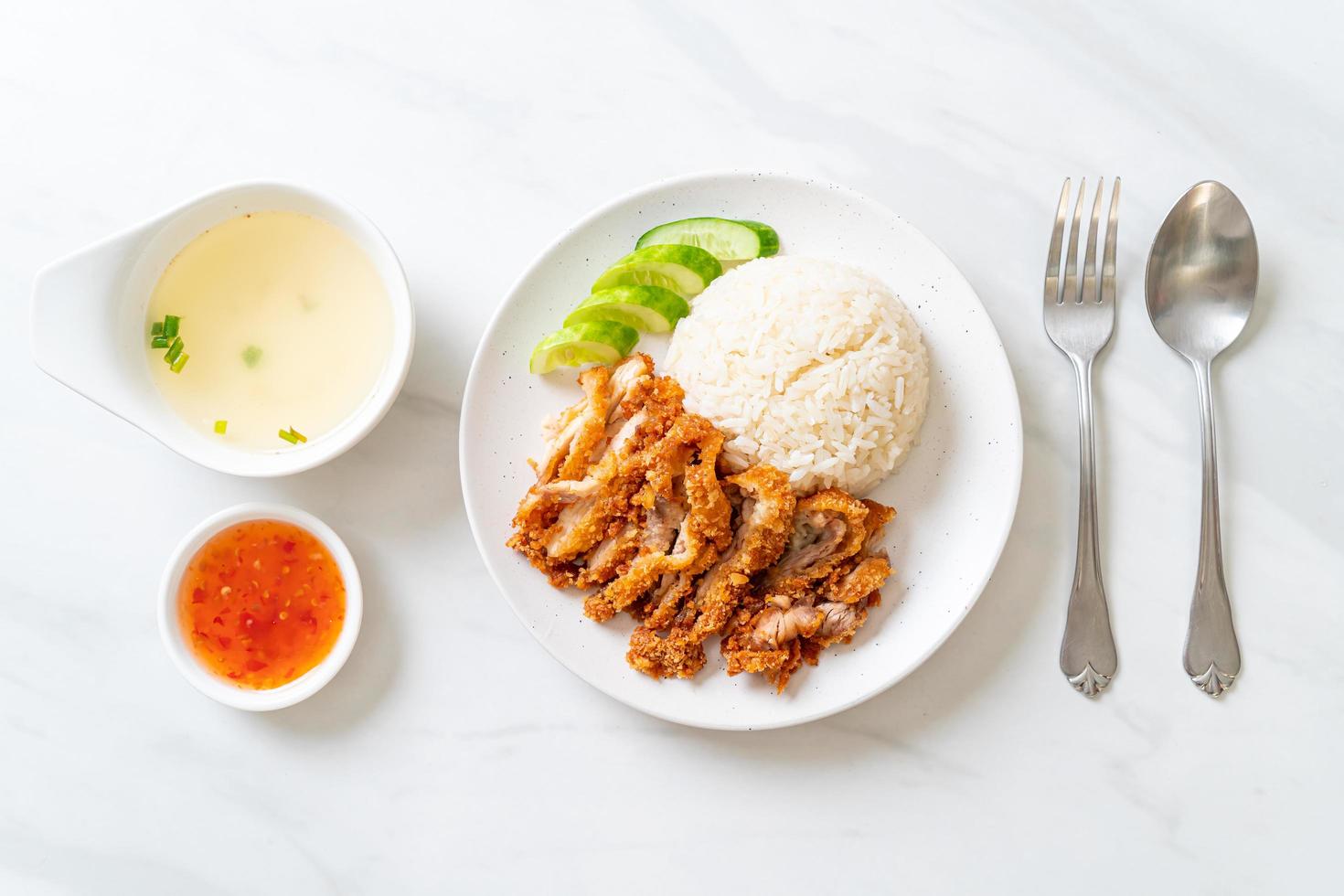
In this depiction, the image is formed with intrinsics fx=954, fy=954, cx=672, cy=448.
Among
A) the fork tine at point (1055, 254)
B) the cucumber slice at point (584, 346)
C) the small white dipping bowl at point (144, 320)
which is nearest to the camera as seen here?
the small white dipping bowl at point (144, 320)

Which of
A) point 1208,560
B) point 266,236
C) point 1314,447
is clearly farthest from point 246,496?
point 1314,447

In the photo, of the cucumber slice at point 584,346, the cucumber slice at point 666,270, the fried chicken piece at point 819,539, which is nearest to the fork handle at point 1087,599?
the fried chicken piece at point 819,539

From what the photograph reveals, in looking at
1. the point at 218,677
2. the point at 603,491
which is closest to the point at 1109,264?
the point at 603,491

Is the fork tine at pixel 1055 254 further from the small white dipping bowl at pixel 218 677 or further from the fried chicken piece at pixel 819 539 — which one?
the small white dipping bowl at pixel 218 677

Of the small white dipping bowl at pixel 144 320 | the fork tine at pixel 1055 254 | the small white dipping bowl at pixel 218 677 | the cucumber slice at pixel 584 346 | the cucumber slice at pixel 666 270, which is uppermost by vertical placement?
the fork tine at pixel 1055 254

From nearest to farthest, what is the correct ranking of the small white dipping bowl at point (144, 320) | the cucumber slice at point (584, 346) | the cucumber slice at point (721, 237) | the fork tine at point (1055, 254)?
1. the small white dipping bowl at point (144, 320)
2. the cucumber slice at point (584, 346)
3. the cucumber slice at point (721, 237)
4. the fork tine at point (1055, 254)

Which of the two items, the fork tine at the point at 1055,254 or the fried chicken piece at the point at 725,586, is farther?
the fork tine at the point at 1055,254

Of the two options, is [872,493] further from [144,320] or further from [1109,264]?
[144,320]
